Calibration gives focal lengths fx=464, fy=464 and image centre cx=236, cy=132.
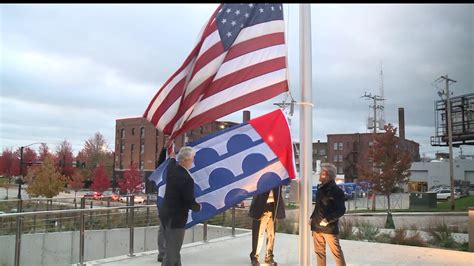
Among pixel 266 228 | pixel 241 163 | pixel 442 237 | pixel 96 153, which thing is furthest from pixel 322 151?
pixel 241 163

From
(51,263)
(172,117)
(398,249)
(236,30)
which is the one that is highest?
(236,30)

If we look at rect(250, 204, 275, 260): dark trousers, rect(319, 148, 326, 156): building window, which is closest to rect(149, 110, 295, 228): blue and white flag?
rect(250, 204, 275, 260): dark trousers

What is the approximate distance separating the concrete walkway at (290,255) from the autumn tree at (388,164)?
15277 millimetres

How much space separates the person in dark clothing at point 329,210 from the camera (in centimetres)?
602

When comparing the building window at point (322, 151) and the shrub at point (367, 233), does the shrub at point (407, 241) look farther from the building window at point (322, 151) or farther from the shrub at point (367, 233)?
the building window at point (322, 151)

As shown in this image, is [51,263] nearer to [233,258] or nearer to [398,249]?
[233,258]

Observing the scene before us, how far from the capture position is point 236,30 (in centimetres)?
598

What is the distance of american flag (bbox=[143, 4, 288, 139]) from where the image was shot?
5.95 meters

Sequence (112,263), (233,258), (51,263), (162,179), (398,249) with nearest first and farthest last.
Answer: (162,179)
(112,263)
(233,258)
(398,249)
(51,263)

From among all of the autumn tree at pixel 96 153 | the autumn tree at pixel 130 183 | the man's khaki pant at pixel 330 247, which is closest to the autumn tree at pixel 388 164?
the man's khaki pant at pixel 330 247

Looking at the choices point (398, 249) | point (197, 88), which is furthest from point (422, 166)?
point (197, 88)

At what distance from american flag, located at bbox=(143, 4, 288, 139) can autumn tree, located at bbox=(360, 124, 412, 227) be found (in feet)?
66.1

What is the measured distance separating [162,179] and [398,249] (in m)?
5.56

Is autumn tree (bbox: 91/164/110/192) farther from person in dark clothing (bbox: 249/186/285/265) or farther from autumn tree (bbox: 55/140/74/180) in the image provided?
person in dark clothing (bbox: 249/186/285/265)
